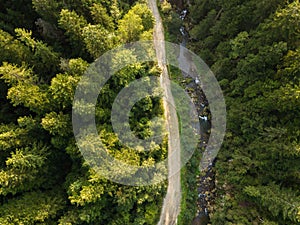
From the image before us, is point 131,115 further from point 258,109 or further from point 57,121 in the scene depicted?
point 258,109

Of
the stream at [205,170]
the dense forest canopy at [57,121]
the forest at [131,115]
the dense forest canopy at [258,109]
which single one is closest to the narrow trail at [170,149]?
the forest at [131,115]

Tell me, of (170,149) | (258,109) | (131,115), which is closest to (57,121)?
(131,115)

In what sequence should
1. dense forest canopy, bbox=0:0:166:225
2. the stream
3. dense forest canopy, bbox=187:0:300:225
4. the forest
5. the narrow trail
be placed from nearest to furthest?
dense forest canopy, bbox=0:0:166:225, the forest, dense forest canopy, bbox=187:0:300:225, the narrow trail, the stream

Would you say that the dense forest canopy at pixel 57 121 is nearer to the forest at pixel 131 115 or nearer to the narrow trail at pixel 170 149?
the forest at pixel 131 115

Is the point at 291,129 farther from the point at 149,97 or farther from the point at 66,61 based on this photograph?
the point at 66,61

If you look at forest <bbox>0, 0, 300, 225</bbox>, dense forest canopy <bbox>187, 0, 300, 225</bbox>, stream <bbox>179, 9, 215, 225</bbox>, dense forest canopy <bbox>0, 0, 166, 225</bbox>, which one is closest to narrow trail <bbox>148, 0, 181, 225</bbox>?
forest <bbox>0, 0, 300, 225</bbox>

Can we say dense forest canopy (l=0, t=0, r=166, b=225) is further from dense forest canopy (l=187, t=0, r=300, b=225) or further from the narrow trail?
dense forest canopy (l=187, t=0, r=300, b=225)
